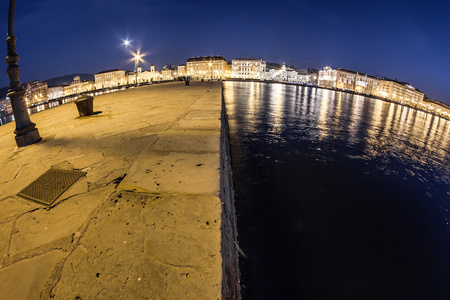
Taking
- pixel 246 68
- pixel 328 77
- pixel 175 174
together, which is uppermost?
pixel 246 68

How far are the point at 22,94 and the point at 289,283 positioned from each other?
601cm

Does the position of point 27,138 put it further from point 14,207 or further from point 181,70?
point 181,70

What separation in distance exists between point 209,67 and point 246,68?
22.5m

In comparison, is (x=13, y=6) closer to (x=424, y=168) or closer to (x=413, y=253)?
(x=413, y=253)

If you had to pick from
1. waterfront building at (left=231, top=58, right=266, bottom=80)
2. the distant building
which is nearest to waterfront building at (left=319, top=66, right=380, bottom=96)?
waterfront building at (left=231, top=58, right=266, bottom=80)

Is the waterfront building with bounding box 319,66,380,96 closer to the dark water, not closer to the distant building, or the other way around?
the distant building

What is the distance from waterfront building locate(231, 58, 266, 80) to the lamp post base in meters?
122

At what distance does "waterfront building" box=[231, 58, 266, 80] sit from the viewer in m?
116

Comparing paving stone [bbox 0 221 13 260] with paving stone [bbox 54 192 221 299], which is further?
paving stone [bbox 0 221 13 260]

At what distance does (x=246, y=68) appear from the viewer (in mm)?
116188

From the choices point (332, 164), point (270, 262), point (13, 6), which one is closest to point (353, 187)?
point (332, 164)

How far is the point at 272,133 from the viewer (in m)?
9.45

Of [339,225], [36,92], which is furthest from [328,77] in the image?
[36,92]

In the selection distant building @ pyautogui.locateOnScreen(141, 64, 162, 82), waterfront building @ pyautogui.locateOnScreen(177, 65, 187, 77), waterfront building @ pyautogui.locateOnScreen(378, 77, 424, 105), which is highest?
waterfront building @ pyautogui.locateOnScreen(177, 65, 187, 77)
